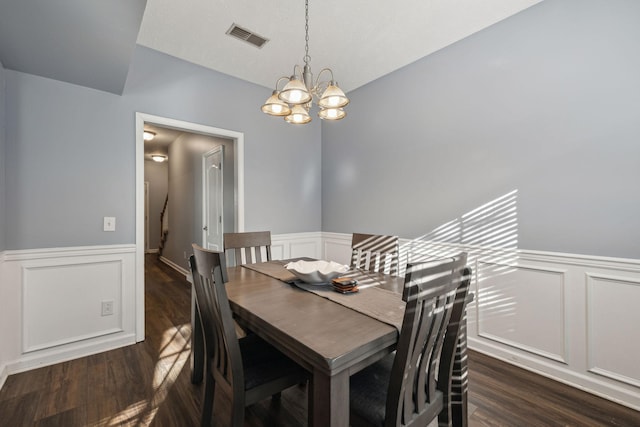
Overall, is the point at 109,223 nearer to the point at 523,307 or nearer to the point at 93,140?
the point at 93,140

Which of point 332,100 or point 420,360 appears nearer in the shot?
point 420,360

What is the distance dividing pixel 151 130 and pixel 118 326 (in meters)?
3.52

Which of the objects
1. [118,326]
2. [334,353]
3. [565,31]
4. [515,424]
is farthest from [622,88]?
[118,326]

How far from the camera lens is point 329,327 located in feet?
3.59

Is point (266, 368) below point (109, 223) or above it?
below

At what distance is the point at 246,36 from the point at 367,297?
2.41 meters

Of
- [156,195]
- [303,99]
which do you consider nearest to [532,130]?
[303,99]

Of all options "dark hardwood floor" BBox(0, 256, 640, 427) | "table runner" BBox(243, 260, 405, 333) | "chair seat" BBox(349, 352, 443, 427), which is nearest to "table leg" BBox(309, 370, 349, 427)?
"chair seat" BBox(349, 352, 443, 427)

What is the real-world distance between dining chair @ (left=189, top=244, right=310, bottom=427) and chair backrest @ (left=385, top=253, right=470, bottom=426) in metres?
0.49

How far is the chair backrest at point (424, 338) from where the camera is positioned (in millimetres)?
924

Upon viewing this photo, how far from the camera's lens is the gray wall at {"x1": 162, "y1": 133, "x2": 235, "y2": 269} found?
3678 mm

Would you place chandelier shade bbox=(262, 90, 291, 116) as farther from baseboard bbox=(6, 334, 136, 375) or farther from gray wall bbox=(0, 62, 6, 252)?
baseboard bbox=(6, 334, 136, 375)

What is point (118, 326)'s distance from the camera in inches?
96.3

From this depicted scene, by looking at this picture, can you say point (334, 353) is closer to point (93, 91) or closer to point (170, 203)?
point (93, 91)
